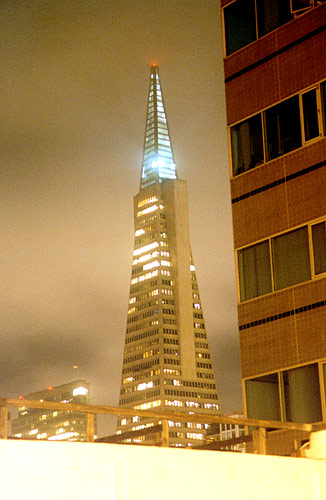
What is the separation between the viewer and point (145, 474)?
9125mm

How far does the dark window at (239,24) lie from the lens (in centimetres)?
1930

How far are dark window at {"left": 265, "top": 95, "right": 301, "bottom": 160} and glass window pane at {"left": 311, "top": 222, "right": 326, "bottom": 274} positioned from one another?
1.93m

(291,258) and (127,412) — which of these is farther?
(291,258)

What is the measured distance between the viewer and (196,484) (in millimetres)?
9484

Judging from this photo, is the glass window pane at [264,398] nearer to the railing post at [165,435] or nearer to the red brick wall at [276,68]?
the red brick wall at [276,68]

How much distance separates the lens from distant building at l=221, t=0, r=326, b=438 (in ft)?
53.4

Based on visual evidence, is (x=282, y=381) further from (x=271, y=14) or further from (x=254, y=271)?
(x=271, y=14)

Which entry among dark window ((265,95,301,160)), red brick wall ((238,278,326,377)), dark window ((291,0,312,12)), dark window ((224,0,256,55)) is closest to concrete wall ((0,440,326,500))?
red brick wall ((238,278,326,377))

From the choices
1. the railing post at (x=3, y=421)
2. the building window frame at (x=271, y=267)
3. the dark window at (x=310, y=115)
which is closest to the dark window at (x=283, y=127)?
the dark window at (x=310, y=115)

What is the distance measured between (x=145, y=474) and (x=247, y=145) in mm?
10814

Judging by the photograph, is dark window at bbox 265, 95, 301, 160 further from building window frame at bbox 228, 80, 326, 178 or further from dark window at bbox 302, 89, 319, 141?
dark window at bbox 302, 89, 319, 141

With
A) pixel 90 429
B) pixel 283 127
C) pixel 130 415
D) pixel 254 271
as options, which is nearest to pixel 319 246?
pixel 254 271

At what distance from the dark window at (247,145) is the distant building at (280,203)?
0.02 m

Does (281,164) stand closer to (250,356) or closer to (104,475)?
(250,356)
